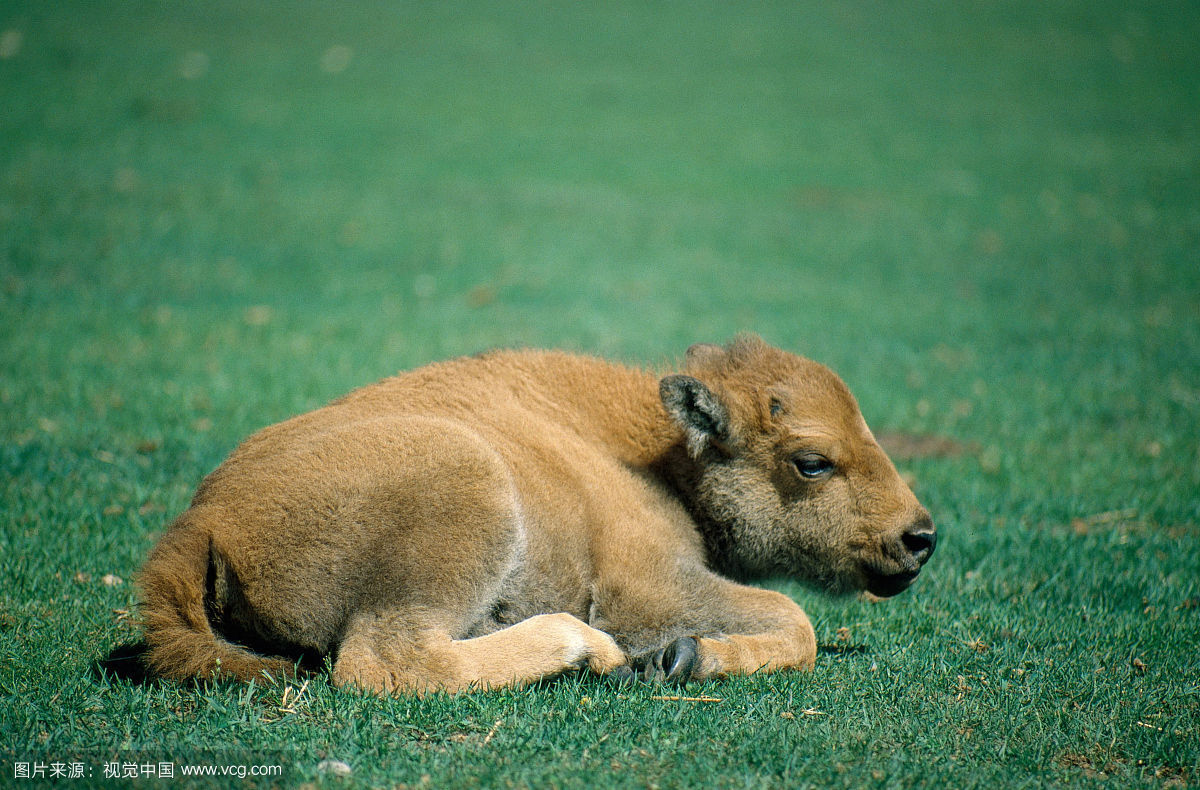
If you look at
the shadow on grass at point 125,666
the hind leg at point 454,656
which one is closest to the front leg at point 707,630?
the hind leg at point 454,656

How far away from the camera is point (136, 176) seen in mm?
19375

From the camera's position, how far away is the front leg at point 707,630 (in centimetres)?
493

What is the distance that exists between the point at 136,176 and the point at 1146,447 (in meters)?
17.1

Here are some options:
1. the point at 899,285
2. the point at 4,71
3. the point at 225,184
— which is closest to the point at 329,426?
the point at 899,285

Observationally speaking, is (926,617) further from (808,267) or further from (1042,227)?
(1042,227)

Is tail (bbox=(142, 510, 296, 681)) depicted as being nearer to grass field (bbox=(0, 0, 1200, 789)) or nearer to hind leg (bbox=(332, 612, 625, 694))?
grass field (bbox=(0, 0, 1200, 789))

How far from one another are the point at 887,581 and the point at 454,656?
233 cm

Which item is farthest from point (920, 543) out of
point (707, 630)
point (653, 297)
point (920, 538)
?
point (653, 297)

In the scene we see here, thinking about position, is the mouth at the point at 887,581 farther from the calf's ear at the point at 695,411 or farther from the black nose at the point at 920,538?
the calf's ear at the point at 695,411

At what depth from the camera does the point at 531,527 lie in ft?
16.5

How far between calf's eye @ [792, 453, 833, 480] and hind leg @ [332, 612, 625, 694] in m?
1.46

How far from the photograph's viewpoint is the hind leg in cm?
459

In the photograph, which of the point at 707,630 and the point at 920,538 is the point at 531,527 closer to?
the point at 707,630

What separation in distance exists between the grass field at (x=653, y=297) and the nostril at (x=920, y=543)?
0.53 metres
